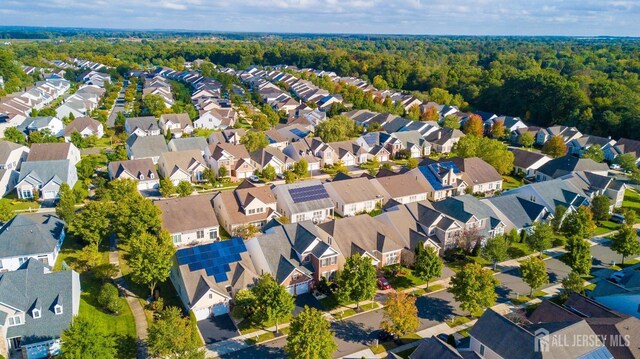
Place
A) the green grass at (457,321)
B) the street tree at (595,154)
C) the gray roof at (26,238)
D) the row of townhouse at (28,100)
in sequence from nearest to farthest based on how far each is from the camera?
the green grass at (457,321) < the gray roof at (26,238) < the street tree at (595,154) < the row of townhouse at (28,100)

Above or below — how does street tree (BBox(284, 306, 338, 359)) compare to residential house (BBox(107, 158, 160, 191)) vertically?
above

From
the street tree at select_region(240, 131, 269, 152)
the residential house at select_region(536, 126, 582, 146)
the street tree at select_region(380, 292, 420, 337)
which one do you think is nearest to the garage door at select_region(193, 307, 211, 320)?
the street tree at select_region(380, 292, 420, 337)

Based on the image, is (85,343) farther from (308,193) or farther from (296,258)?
(308,193)

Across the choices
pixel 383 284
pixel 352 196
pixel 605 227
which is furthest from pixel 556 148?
pixel 383 284

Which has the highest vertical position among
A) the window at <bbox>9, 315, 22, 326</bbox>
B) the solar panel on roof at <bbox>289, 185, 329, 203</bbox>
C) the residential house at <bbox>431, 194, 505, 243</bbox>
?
the residential house at <bbox>431, 194, 505, 243</bbox>

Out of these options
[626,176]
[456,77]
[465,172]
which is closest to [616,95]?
[626,176]

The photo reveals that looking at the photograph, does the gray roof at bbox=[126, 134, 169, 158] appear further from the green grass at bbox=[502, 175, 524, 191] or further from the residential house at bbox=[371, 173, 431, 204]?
the green grass at bbox=[502, 175, 524, 191]

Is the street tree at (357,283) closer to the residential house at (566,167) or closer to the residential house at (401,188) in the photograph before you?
the residential house at (401,188)

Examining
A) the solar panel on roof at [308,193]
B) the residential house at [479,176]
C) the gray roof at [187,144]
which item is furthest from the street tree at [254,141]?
the residential house at [479,176]
